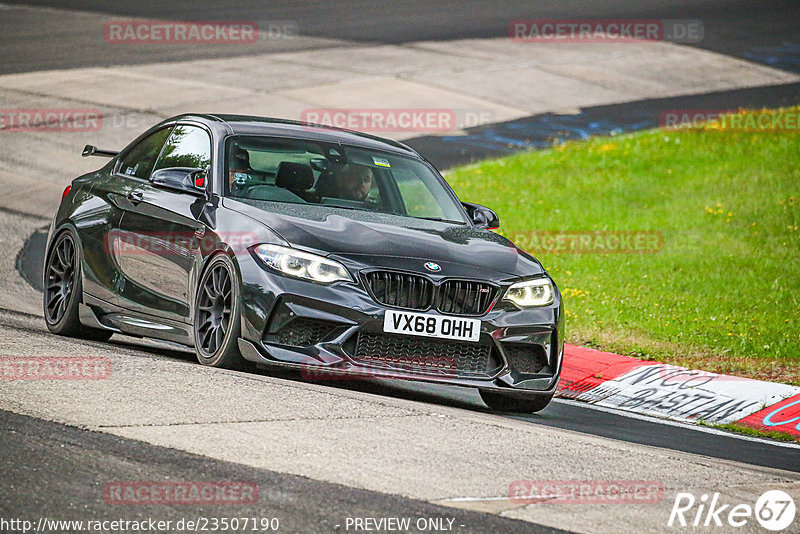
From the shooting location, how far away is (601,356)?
10922mm

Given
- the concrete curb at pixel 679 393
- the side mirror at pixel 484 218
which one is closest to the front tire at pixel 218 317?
the side mirror at pixel 484 218

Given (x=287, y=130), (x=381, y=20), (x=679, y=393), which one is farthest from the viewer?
(x=381, y=20)

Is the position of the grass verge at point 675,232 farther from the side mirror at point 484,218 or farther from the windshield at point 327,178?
the windshield at point 327,178

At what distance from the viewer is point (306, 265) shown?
745 cm

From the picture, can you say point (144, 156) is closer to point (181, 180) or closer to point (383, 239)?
point (181, 180)

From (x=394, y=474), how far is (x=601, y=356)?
5.50 meters

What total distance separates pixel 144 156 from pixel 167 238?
1.26 meters

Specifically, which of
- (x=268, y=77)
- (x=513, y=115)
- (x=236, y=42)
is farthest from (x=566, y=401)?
(x=236, y=42)

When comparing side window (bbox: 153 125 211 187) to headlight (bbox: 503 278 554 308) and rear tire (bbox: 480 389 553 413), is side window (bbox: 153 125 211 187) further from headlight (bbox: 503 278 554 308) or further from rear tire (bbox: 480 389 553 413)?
rear tire (bbox: 480 389 553 413)

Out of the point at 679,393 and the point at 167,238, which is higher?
the point at 167,238

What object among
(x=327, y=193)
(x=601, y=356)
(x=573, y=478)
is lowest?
(x=601, y=356)

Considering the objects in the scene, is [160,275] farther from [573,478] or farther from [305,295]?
[573,478]

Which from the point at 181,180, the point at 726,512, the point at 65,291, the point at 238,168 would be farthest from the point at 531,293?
the point at 65,291

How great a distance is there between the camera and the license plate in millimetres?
7414
